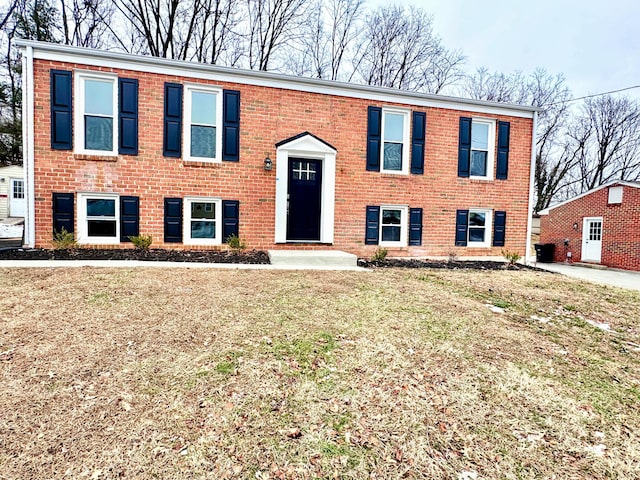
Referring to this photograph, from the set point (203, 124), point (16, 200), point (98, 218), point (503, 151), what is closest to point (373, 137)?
point (503, 151)

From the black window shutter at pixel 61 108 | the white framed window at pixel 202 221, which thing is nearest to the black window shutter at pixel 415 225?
the white framed window at pixel 202 221

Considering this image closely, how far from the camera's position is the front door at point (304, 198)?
946 centimetres

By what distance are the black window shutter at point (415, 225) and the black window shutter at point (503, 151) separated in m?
2.88

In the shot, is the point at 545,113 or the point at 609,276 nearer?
the point at 609,276

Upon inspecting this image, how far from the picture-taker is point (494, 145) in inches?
419

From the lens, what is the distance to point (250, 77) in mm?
8789

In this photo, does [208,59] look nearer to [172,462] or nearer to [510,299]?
[510,299]

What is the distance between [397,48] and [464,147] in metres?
14.7

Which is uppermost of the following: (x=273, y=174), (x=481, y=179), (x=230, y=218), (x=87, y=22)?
(x=87, y=22)

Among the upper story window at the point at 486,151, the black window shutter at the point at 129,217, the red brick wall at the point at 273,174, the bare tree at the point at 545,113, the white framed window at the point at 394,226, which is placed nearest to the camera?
the red brick wall at the point at 273,174

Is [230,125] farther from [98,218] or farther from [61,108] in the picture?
[98,218]

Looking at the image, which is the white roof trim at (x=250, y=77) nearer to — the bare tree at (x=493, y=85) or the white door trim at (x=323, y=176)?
the white door trim at (x=323, y=176)

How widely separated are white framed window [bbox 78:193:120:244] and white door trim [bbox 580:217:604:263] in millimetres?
16453

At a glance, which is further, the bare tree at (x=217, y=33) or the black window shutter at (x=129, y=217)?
the bare tree at (x=217, y=33)
